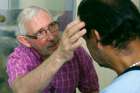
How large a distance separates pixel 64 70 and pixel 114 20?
0.82m

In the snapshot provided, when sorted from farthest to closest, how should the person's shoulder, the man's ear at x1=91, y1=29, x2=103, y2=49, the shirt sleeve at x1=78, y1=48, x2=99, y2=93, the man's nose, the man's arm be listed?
the shirt sleeve at x1=78, y1=48, x2=99, y2=93 → the man's nose → the man's arm → the man's ear at x1=91, y1=29, x2=103, y2=49 → the person's shoulder

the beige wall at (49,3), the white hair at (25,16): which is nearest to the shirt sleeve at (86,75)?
the white hair at (25,16)

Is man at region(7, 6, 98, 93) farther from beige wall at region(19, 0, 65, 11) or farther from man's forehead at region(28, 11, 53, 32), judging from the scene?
beige wall at region(19, 0, 65, 11)

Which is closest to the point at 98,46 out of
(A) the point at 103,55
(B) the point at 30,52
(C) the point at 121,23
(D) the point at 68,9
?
(A) the point at 103,55

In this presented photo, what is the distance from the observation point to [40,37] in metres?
1.83

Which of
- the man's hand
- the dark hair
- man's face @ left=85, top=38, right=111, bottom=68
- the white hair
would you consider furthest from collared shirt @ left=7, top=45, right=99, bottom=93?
the dark hair

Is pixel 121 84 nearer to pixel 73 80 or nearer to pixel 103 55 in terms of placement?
pixel 103 55

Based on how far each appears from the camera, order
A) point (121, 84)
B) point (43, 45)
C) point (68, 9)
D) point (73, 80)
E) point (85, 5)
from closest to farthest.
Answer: point (121, 84), point (85, 5), point (43, 45), point (73, 80), point (68, 9)

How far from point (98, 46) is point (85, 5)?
0.18 metres

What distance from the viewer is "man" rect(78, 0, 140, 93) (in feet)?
3.90

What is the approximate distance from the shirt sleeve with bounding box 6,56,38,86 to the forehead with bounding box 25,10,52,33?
0.18 m

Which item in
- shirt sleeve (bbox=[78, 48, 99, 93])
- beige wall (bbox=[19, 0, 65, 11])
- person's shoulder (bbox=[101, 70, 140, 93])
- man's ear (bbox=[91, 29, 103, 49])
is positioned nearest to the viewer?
person's shoulder (bbox=[101, 70, 140, 93])

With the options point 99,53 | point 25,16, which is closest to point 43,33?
point 25,16

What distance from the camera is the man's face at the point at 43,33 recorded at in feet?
5.93
